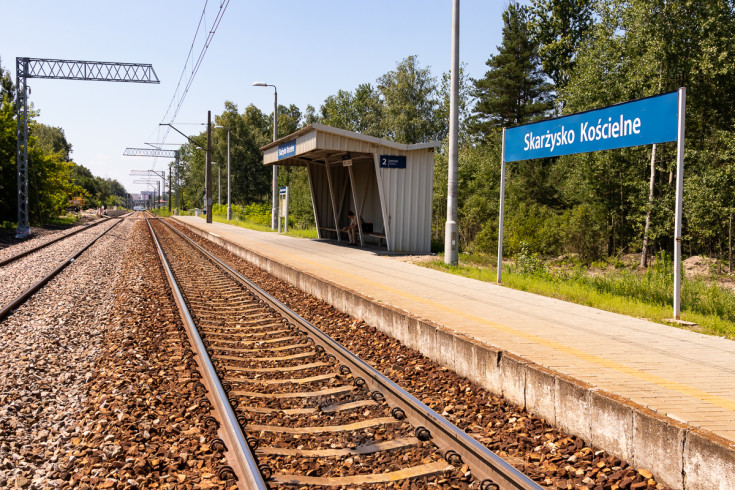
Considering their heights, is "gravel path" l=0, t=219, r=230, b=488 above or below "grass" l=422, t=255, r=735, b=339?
below

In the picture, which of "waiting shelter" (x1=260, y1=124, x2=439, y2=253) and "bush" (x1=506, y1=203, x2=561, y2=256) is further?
"bush" (x1=506, y1=203, x2=561, y2=256)

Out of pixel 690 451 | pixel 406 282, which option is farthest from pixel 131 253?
pixel 690 451

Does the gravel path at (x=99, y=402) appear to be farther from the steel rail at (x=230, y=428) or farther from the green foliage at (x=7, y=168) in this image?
the green foliage at (x=7, y=168)

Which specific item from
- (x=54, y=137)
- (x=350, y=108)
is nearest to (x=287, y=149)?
(x=350, y=108)

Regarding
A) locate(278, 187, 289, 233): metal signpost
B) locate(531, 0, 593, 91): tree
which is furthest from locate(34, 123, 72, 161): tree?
locate(531, 0, 593, 91): tree

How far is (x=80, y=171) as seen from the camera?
428ft

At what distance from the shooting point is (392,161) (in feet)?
58.6

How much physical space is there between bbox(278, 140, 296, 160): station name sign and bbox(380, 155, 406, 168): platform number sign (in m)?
3.63

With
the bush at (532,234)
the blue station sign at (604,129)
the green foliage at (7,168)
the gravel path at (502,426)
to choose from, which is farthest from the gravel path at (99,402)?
the green foliage at (7,168)

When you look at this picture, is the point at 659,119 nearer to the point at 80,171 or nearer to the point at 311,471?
the point at 311,471

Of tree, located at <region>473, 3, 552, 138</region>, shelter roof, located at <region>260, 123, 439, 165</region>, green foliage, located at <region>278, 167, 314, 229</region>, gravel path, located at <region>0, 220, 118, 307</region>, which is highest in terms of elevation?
tree, located at <region>473, 3, 552, 138</region>

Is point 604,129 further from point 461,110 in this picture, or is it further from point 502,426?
point 461,110

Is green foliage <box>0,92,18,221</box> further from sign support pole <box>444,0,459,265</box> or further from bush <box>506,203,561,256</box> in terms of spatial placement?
sign support pole <box>444,0,459,265</box>

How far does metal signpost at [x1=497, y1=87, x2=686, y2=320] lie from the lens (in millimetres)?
6992
